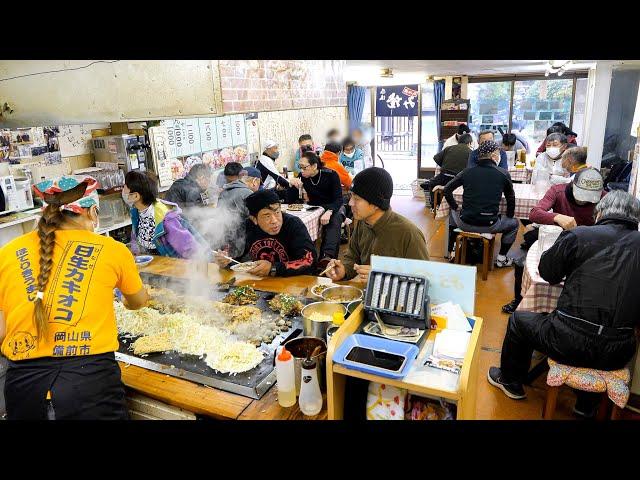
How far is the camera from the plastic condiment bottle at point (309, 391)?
178cm

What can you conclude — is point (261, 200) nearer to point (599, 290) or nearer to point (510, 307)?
point (599, 290)

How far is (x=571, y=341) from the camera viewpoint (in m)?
2.78

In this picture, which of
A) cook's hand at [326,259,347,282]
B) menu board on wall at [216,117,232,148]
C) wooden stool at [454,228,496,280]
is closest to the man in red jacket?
wooden stool at [454,228,496,280]

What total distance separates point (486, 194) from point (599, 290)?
3198 mm

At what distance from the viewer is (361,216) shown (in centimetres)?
296

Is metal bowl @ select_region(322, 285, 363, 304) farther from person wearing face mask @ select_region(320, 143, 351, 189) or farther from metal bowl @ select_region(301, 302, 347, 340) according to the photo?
person wearing face mask @ select_region(320, 143, 351, 189)

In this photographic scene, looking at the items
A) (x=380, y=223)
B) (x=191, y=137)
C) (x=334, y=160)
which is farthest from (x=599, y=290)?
(x=191, y=137)

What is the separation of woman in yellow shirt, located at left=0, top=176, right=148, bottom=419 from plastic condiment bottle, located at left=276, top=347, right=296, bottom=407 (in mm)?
765

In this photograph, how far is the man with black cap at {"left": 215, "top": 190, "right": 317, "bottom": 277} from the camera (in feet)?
11.1

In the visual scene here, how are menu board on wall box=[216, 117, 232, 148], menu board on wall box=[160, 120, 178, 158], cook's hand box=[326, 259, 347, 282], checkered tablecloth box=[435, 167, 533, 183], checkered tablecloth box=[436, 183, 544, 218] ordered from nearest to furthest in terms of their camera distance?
cook's hand box=[326, 259, 347, 282]
checkered tablecloth box=[436, 183, 544, 218]
menu board on wall box=[160, 120, 178, 158]
menu board on wall box=[216, 117, 232, 148]
checkered tablecloth box=[435, 167, 533, 183]

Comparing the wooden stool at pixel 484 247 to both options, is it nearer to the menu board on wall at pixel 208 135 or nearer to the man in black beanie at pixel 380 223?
the man in black beanie at pixel 380 223

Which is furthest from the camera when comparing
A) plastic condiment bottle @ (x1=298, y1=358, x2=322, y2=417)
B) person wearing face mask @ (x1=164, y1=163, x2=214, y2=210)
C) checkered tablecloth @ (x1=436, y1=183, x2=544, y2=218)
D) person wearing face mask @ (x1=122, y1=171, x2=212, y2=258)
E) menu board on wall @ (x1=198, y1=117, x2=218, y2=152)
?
menu board on wall @ (x1=198, y1=117, x2=218, y2=152)
